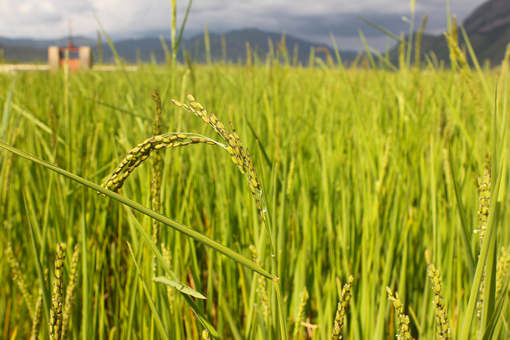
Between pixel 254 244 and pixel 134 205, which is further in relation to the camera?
pixel 254 244

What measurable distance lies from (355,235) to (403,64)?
4.40 ft

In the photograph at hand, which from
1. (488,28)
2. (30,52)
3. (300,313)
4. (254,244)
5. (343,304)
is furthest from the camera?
(488,28)

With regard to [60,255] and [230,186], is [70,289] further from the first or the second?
[230,186]

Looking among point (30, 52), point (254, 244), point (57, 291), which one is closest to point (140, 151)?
point (57, 291)

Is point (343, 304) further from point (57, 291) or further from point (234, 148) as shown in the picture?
point (57, 291)

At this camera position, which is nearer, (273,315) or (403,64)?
(273,315)

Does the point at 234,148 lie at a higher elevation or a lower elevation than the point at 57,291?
higher

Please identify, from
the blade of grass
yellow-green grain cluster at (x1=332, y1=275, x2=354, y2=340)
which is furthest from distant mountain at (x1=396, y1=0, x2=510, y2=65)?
the blade of grass

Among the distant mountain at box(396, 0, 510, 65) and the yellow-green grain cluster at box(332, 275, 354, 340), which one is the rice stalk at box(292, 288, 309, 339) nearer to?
the yellow-green grain cluster at box(332, 275, 354, 340)

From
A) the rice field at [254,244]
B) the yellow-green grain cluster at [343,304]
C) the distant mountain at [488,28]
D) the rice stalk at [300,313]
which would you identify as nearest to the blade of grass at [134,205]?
the rice field at [254,244]

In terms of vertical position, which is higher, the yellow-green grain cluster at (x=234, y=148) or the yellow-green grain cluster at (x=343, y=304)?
the yellow-green grain cluster at (x=234, y=148)

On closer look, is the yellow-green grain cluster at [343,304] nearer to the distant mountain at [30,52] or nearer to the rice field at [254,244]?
the rice field at [254,244]

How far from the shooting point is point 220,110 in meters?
1.84

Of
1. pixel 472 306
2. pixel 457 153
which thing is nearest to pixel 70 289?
pixel 472 306
